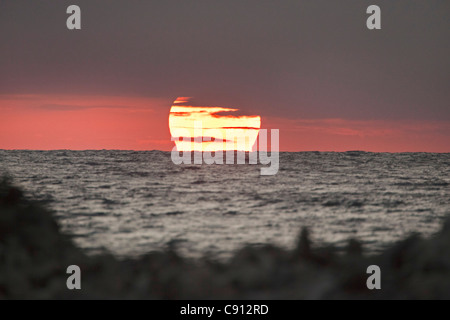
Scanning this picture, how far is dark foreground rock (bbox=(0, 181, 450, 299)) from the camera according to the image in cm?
1027

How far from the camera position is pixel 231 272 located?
35.4 ft

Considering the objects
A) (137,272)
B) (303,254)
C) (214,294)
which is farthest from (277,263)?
(137,272)

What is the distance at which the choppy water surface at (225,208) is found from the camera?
563 inches

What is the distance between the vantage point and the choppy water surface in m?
14.3

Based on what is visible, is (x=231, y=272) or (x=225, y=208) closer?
(x=231, y=272)

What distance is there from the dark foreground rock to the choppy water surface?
2.62ft

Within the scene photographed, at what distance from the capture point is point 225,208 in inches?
810

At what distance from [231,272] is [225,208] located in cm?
978

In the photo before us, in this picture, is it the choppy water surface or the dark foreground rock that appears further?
the choppy water surface

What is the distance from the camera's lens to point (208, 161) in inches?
1943

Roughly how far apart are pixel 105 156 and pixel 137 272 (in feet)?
143

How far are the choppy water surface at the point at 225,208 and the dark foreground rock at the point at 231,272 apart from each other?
80 cm

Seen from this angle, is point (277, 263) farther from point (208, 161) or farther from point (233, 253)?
point (208, 161)
